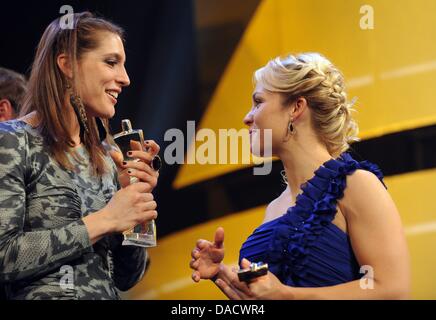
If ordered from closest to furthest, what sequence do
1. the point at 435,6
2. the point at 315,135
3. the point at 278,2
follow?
1. the point at 315,135
2. the point at 435,6
3. the point at 278,2

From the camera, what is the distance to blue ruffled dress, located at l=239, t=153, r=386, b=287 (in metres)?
1.57

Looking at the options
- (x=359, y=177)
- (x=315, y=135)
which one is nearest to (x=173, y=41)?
(x=315, y=135)

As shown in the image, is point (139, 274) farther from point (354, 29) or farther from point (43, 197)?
point (354, 29)

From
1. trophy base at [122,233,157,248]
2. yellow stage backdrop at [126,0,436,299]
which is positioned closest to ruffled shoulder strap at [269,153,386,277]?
trophy base at [122,233,157,248]

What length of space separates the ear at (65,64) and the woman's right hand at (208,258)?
517mm

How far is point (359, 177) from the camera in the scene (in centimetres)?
157

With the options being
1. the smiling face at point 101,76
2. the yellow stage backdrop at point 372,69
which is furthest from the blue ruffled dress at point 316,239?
the yellow stage backdrop at point 372,69

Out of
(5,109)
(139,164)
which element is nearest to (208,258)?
(139,164)

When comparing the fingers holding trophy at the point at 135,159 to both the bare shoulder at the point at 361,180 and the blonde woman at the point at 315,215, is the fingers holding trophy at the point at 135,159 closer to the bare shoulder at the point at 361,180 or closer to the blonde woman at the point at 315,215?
the blonde woman at the point at 315,215

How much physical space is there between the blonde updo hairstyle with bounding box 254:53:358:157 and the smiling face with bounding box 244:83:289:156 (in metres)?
0.02

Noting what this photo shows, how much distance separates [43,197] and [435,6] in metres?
1.71

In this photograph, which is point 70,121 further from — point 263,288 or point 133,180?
point 263,288

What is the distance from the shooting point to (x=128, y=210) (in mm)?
1463

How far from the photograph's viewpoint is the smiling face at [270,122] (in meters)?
1.76
